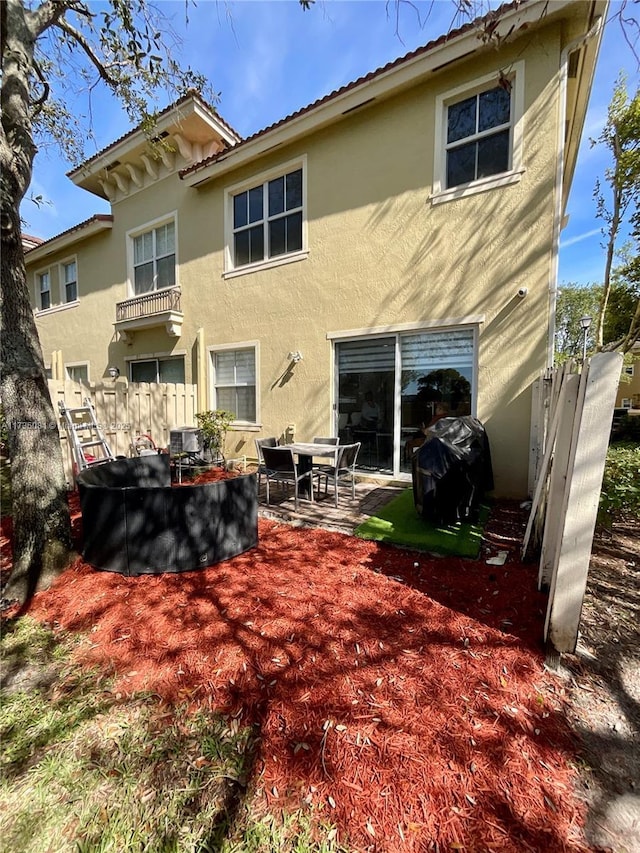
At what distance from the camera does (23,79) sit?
330 cm

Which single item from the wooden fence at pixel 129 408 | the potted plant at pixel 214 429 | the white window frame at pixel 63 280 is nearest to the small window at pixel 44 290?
the white window frame at pixel 63 280

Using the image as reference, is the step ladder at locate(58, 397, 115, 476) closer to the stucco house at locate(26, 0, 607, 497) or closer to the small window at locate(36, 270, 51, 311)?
the stucco house at locate(26, 0, 607, 497)

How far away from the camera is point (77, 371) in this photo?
13.3 metres

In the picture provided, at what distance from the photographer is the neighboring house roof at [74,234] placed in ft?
38.2

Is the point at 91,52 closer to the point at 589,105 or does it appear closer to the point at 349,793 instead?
the point at 349,793

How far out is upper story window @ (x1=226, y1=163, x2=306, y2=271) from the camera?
8.06 meters

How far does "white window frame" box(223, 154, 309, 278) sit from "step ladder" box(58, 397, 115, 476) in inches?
185

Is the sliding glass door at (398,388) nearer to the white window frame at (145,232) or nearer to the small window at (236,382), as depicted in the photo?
the small window at (236,382)

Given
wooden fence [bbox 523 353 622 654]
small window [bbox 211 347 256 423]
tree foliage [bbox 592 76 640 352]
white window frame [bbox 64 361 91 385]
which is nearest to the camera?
wooden fence [bbox 523 353 622 654]

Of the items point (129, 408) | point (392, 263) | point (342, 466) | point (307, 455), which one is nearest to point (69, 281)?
point (129, 408)

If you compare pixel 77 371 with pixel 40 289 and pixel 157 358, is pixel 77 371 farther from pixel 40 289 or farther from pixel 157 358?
pixel 157 358

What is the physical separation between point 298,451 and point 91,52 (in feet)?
19.7

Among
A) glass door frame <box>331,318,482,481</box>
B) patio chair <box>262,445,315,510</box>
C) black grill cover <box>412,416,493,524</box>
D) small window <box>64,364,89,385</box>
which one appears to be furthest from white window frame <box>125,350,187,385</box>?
black grill cover <box>412,416,493,524</box>

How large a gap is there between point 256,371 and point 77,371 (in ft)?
29.0
